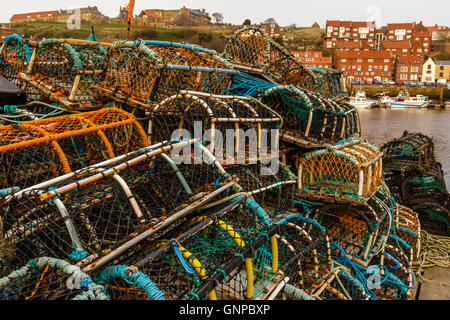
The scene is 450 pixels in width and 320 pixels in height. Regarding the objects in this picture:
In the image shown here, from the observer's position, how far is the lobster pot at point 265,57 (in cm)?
554

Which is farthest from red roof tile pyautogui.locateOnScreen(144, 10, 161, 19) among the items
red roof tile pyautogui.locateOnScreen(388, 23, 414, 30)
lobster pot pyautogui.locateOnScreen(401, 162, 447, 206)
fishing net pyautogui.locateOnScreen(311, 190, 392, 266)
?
fishing net pyautogui.locateOnScreen(311, 190, 392, 266)

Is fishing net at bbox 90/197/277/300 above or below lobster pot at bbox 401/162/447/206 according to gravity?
above

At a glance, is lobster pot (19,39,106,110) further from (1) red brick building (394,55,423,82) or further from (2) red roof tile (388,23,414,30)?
(2) red roof tile (388,23,414,30)

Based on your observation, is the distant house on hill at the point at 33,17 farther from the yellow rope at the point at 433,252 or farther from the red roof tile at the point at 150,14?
the yellow rope at the point at 433,252

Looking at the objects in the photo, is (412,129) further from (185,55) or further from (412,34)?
(412,34)

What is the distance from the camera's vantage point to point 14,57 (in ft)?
14.5

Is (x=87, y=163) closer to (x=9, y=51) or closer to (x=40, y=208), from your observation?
(x=40, y=208)

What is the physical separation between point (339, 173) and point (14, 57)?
396 cm

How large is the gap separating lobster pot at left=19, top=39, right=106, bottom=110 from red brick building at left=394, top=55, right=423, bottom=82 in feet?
171

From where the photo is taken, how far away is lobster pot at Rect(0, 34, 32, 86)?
427 centimetres

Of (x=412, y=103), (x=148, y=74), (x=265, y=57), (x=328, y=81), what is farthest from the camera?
(x=412, y=103)

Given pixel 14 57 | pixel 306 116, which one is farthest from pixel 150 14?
pixel 306 116

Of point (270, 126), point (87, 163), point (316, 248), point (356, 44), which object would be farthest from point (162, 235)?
point (356, 44)

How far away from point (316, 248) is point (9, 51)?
4.11 m
